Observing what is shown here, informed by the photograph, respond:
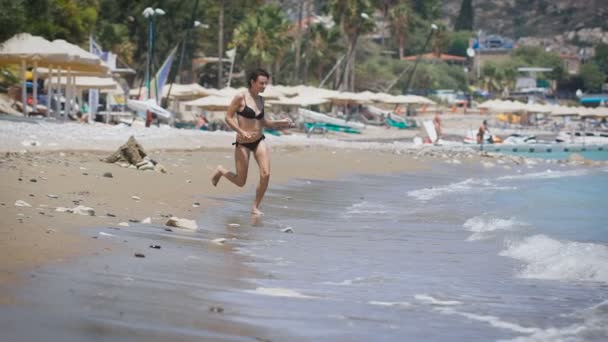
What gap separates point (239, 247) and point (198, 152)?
48.9 ft

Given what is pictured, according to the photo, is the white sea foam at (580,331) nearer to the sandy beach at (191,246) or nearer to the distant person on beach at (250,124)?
the sandy beach at (191,246)

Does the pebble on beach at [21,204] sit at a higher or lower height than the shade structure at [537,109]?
higher

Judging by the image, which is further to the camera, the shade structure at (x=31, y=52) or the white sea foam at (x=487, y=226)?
the shade structure at (x=31, y=52)

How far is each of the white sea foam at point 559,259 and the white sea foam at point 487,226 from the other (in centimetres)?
88

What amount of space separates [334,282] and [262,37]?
5757 centimetres

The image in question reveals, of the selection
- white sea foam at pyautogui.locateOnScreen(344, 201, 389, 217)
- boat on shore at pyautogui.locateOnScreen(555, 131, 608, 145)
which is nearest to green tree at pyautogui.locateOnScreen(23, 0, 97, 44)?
white sea foam at pyautogui.locateOnScreen(344, 201, 389, 217)

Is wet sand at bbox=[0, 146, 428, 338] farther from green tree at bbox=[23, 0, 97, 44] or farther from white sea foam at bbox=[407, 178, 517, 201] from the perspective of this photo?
green tree at bbox=[23, 0, 97, 44]

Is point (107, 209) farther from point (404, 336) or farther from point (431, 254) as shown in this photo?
point (404, 336)

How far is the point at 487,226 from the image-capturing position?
11.5 m

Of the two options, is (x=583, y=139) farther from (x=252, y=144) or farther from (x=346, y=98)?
(x=252, y=144)

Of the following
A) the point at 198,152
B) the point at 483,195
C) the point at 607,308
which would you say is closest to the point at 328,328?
the point at 607,308

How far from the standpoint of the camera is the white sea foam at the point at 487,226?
1071 cm

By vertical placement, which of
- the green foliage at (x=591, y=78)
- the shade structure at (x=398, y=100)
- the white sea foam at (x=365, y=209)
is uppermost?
the white sea foam at (x=365, y=209)

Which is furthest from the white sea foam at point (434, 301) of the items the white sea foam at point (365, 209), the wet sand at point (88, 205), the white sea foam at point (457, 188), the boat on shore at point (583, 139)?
the boat on shore at point (583, 139)
